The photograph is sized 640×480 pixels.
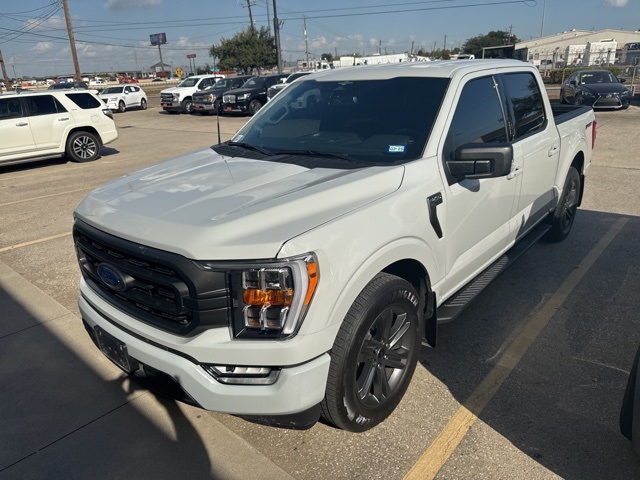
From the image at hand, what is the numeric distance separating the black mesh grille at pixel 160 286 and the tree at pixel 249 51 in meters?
52.9

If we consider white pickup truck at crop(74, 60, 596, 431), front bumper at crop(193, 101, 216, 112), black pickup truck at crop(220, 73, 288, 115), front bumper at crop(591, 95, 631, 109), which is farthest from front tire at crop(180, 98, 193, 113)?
white pickup truck at crop(74, 60, 596, 431)

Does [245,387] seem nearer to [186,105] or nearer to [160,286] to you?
[160,286]

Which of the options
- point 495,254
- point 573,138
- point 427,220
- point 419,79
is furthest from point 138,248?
point 573,138

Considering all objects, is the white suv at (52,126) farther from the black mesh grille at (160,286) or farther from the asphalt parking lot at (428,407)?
the black mesh grille at (160,286)

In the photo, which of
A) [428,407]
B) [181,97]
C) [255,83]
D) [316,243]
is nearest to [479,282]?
[428,407]

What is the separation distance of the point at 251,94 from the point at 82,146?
11.4 meters

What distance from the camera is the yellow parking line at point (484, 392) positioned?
2.54 meters

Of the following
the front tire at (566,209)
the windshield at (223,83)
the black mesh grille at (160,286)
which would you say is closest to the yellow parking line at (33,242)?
the black mesh grille at (160,286)

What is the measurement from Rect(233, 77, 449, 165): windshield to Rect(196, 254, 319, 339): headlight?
1.20 m

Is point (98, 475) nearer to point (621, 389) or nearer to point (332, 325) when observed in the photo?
point (332, 325)

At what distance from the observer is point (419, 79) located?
3422 millimetres

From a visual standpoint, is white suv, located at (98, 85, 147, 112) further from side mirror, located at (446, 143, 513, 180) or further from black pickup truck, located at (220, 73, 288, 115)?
side mirror, located at (446, 143, 513, 180)

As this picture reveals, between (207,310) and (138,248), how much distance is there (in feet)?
1.53

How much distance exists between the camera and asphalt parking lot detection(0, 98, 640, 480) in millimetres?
2547
